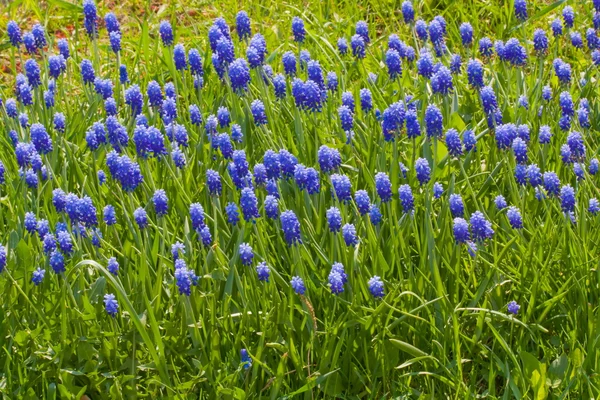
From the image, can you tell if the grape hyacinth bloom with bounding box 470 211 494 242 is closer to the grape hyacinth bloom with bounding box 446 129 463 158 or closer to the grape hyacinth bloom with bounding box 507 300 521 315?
the grape hyacinth bloom with bounding box 507 300 521 315

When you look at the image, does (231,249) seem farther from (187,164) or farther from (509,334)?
(509,334)

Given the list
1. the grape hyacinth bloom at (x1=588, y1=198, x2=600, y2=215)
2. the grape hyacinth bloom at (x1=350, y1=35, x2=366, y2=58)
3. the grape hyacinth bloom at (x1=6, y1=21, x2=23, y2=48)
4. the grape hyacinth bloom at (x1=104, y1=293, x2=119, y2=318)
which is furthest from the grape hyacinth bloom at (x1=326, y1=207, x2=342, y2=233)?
the grape hyacinth bloom at (x1=6, y1=21, x2=23, y2=48)

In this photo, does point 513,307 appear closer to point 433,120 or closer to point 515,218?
point 515,218

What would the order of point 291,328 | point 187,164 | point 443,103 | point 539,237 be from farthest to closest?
point 443,103 < point 187,164 < point 539,237 < point 291,328

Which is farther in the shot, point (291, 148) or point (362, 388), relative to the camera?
point (291, 148)

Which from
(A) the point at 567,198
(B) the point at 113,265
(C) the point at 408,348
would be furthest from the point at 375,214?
(B) the point at 113,265

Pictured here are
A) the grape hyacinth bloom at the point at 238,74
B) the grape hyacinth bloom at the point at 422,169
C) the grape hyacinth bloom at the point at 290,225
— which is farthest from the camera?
the grape hyacinth bloom at the point at 238,74

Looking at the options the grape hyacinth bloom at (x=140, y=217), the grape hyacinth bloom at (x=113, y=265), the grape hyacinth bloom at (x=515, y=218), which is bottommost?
the grape hyacinth bloom at (x=515, y=218)

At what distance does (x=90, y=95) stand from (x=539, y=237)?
2347 millimetres

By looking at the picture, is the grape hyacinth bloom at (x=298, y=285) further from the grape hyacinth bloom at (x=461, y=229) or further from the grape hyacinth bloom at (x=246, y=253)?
the grape hyacinth bloom at (x=461, y=229)

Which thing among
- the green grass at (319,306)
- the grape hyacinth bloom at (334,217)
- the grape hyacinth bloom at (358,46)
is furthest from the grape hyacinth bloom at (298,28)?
the grape hyacinth bloom at (334,217)

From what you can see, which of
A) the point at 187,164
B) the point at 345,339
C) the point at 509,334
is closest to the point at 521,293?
the point at 509,334

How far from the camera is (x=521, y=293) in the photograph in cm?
322

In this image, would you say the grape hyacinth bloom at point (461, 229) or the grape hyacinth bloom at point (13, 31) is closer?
the grape hyacinth bloom at point (461, 229)
